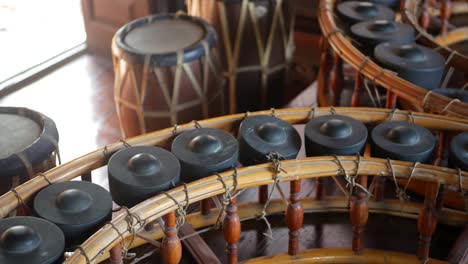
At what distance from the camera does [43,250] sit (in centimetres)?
133

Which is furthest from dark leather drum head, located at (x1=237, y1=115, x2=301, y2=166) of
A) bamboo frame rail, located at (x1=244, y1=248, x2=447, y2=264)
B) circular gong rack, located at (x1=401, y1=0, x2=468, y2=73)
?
circular gong rack, located at (x1=401, y1=0, x2=468, y2=73)

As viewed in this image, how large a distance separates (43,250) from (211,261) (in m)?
0.49

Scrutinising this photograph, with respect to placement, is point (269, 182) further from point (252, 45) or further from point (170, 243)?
point (252, 45)

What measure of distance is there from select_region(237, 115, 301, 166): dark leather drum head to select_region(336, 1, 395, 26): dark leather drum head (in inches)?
32.3

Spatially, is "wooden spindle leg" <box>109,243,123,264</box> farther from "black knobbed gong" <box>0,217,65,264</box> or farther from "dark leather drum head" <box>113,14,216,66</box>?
"dark leather drum head" <box>113,14,216,66</box>

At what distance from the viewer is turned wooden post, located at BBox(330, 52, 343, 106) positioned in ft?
7.46

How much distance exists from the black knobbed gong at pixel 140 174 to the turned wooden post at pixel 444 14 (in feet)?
6.07

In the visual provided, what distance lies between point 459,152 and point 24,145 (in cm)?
124

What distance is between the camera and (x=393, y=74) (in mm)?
1955

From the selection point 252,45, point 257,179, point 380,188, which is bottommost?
point 252,45

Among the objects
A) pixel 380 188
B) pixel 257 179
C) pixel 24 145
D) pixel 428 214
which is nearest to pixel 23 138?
pixel 24 145

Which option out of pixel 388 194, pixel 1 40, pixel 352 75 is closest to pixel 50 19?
pixel 1 40

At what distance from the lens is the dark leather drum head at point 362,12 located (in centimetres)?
238

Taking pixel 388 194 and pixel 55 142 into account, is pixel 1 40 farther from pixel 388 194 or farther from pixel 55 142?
pixel 388 194
